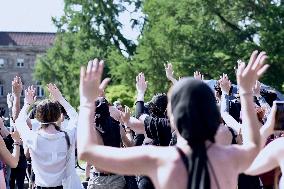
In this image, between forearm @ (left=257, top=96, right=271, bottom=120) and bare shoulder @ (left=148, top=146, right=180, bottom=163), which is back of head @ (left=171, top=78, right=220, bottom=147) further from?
forearm @ (left=257, top=96, right=271, bottom=120)

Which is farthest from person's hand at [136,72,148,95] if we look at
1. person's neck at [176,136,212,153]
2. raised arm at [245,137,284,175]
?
person's neck at [176,136,212,153]

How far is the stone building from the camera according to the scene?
98812 millimetres

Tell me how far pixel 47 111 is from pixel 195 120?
3.16 m

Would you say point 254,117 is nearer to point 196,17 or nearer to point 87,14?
point 196,17

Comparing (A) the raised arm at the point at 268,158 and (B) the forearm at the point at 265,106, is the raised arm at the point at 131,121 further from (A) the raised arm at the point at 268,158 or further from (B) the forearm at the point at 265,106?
(A) the raised arm at the point at 268,158

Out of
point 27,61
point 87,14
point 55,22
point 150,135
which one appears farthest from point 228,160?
point 27,61

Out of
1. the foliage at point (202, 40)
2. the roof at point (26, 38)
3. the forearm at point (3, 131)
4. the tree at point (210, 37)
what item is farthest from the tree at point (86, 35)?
the roof at point (26, 38)

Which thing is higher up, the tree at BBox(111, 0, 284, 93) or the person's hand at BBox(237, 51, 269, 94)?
the tree at BBox(111, 0, 284, 93)

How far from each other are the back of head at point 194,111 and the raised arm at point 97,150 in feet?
0.69

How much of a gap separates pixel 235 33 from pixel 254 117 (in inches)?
1308

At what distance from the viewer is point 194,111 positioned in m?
3.35

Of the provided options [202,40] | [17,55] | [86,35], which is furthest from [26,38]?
[202,40]

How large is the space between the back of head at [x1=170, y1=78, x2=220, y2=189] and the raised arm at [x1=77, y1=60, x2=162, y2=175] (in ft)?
0.63

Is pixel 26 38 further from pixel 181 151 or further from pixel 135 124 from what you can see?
pixel 181 151
